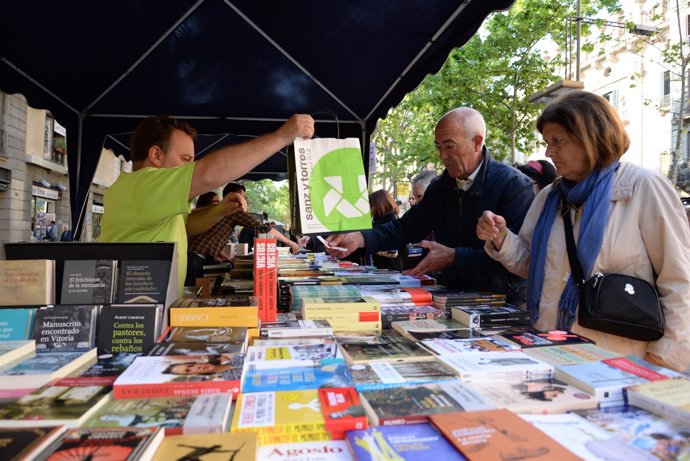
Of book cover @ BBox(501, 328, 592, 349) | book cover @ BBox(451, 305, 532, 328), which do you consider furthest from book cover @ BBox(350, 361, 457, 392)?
book cover @ BBox(451, 305, 532, 328)

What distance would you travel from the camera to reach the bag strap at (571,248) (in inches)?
69.9

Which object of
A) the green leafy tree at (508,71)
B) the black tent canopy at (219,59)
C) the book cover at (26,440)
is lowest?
the book cover at (26,440)

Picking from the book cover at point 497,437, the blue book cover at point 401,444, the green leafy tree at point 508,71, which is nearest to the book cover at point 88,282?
the blue book cover at point 401,444

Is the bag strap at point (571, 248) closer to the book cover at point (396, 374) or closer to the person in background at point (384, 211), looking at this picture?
the book cover at point (396, 374)

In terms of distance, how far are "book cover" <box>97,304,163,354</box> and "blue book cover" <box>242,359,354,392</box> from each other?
1.22 feet

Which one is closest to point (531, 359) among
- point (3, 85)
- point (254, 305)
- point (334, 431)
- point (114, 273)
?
point (334, 431)

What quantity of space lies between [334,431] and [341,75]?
3753mm

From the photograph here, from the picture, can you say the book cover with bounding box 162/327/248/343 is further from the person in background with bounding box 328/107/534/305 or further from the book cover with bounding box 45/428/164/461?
the person in background with bounding box 328/107/534/305

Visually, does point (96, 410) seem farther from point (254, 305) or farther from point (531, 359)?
point (531, 359)

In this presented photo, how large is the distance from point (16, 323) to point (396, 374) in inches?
43.8

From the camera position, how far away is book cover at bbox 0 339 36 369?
1090 millimetres

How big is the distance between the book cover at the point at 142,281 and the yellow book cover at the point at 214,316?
8 centimetres

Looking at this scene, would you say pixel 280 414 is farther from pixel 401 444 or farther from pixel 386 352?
pixel 386 352

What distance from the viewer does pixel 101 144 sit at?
16.4 feet
